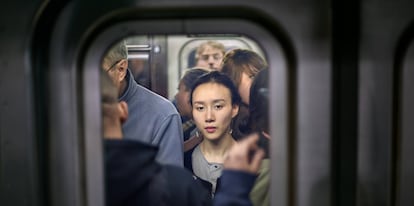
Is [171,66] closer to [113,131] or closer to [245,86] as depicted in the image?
[245,86]

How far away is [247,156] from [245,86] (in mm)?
479

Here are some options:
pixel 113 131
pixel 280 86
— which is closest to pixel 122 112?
pixel 113 131

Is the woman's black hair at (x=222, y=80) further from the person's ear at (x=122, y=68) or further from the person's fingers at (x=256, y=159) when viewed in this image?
the person's fingers at (x=256, y=159)

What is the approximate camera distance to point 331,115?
127cm

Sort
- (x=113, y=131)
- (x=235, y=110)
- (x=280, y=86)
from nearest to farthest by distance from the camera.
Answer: (x=280, y=86) → (x=113, y=131) → (x=235, y=110)

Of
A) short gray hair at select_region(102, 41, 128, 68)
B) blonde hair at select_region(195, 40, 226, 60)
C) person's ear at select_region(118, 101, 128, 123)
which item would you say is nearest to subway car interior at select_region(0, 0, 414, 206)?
person's ear at select_region(118, 101, 128, 123)

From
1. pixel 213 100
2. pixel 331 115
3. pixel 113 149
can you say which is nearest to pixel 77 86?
pixel 113 149

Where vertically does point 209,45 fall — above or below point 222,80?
above

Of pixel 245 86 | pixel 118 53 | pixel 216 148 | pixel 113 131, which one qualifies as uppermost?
pixel 118 53

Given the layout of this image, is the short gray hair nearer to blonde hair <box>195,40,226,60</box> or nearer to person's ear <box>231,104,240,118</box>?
blonde hair <box>195,40,226,60</box>

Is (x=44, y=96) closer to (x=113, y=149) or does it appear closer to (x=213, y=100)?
(x=113, y=149)

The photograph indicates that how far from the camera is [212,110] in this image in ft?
6.86

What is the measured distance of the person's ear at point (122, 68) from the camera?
1803 mm

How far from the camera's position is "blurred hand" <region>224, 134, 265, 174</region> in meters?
1.50
